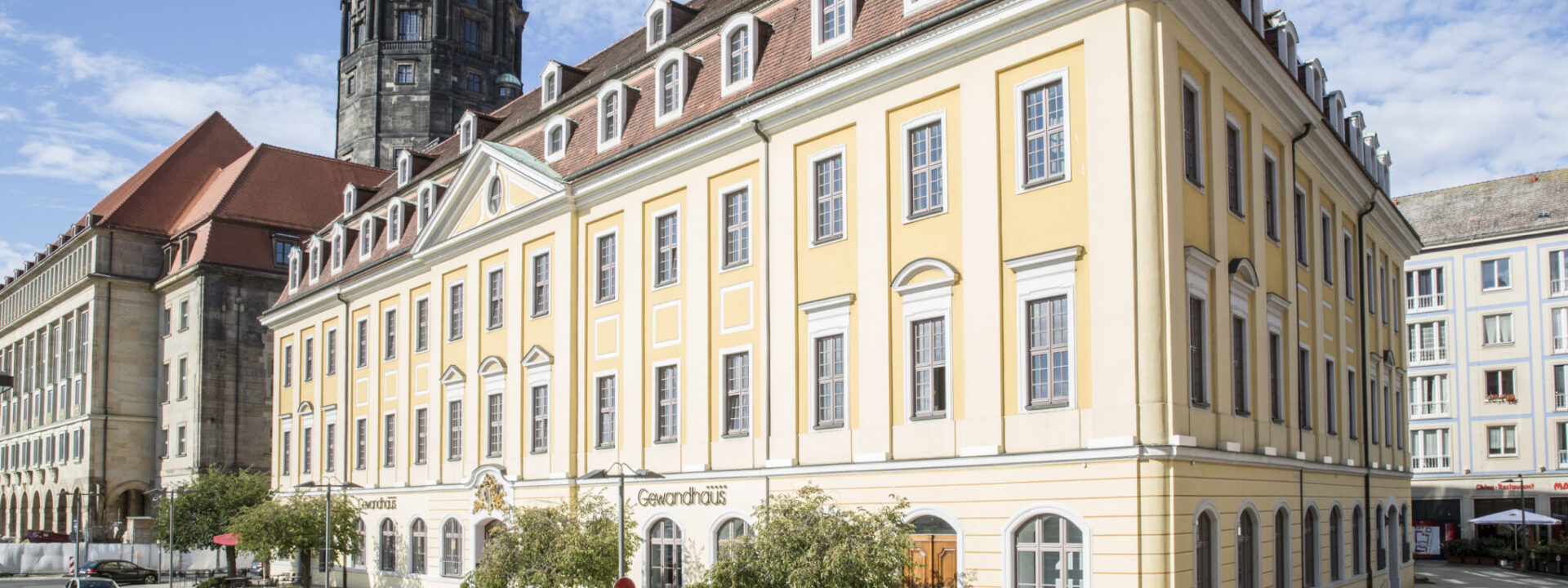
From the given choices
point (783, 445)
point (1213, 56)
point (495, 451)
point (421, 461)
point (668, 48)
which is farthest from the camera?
point (421, 461)

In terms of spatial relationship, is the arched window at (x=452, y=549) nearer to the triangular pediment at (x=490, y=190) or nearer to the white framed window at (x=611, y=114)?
the triangular pediment at (x=490, y=190)

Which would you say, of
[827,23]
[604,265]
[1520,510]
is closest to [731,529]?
[604,265]

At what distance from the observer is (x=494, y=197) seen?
36.4 meters

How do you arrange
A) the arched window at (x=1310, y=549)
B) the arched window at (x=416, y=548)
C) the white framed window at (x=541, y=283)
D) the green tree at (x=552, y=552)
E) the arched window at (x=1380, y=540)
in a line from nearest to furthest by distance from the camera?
the arched window at (x=1310, y=549) → the green tree at (x=552, y=552) → the arched window at (x=1380, y=540) → the white framed window at (x=541, y=283) → the arched window at (x=416, y=548)

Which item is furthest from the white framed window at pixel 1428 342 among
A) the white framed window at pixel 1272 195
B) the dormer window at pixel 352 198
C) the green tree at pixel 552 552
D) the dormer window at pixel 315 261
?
the dormer window at pixel 315 261

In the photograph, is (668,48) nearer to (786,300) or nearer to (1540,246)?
(786,300)

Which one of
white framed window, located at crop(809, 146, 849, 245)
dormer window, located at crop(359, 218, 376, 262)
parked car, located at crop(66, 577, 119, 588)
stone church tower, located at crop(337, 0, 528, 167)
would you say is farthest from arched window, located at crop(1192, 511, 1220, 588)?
stone church tower, located at crop(337, 0, 528, 167)

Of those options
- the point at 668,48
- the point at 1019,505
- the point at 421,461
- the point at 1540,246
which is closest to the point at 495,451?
the point at 421,461

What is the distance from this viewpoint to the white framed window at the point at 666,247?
97.6ft

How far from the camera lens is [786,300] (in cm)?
2580

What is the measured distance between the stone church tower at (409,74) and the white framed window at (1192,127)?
65658 mm

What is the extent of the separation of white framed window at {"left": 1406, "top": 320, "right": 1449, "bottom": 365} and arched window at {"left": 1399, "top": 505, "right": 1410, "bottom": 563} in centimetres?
2348

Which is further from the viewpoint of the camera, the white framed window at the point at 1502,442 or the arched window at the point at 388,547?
the white framed window at the point at 1502,442

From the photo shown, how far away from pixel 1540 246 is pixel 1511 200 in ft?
10.2
